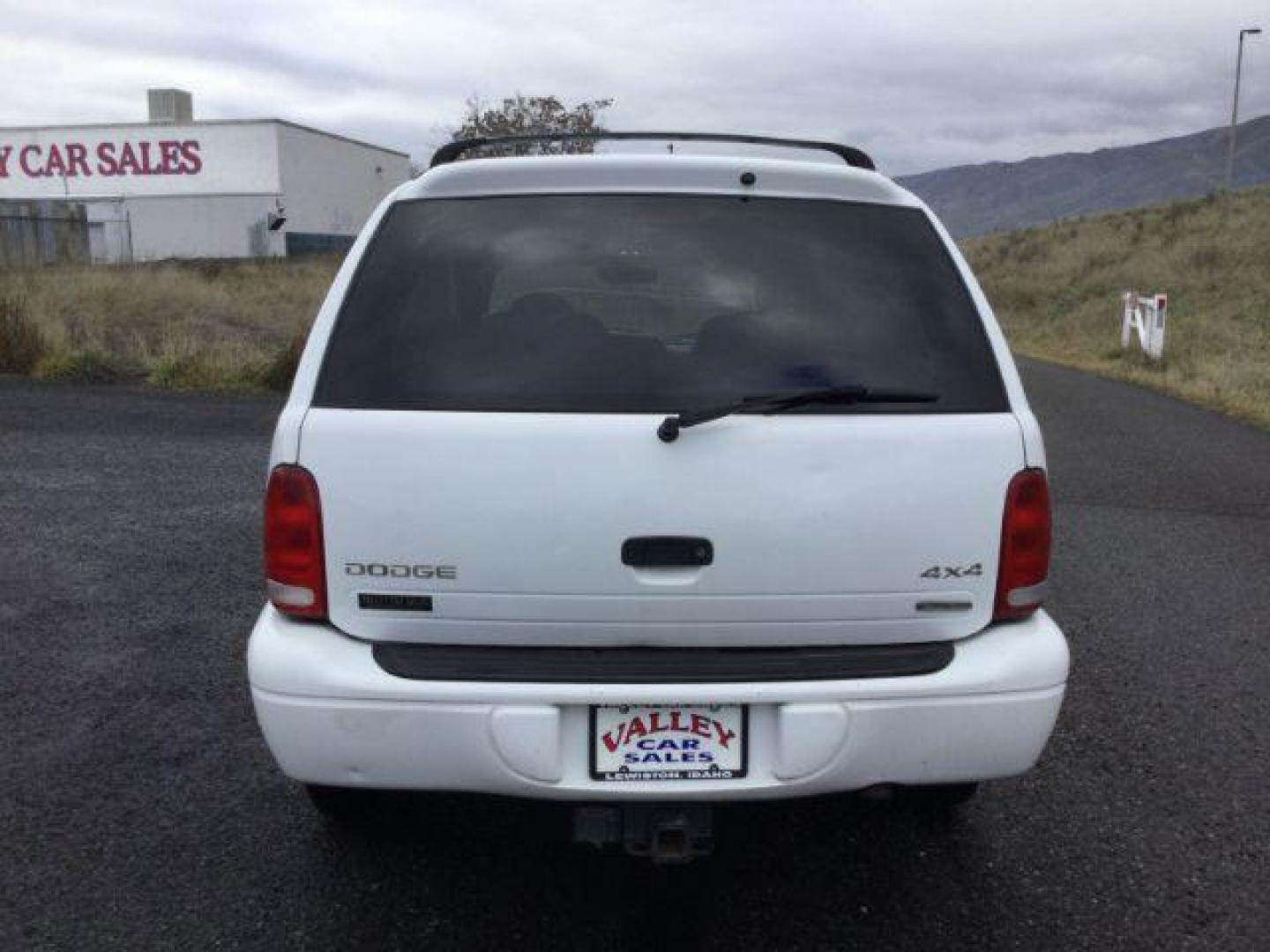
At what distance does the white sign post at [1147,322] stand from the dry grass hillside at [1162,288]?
255 mm

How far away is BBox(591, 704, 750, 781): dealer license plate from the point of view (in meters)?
2.31

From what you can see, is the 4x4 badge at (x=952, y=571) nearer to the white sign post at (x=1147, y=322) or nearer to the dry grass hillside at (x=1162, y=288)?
the dry grass hillside at (x=1162, y=288)

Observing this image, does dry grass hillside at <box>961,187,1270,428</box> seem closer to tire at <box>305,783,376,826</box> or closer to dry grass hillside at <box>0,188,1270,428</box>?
dry grass hillside at <box>0,188,1270,428</box>

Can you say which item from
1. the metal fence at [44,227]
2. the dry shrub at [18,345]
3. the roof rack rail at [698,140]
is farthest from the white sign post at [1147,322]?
the metal fence at [44,227]

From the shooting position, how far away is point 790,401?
2.35 metres

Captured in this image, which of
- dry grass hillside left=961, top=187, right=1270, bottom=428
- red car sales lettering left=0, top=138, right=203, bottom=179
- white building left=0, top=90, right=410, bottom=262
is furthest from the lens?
red car sales lettering left=0, top=138, right=203, bottom=179

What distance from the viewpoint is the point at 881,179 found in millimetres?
2727

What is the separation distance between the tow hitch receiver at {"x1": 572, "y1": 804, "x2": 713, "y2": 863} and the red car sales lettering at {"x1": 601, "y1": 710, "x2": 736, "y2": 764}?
0.39ft

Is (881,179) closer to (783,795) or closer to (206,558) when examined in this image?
(783,795)

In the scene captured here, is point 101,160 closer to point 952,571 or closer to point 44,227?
point 44,227

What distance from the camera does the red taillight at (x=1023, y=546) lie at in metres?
2.45

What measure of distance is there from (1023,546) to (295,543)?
1.55m

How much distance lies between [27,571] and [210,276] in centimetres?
2102

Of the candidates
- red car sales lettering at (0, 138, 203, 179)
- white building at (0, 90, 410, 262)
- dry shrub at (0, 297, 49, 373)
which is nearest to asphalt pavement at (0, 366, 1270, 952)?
dry shrub at (0, 297, 49, 373)
